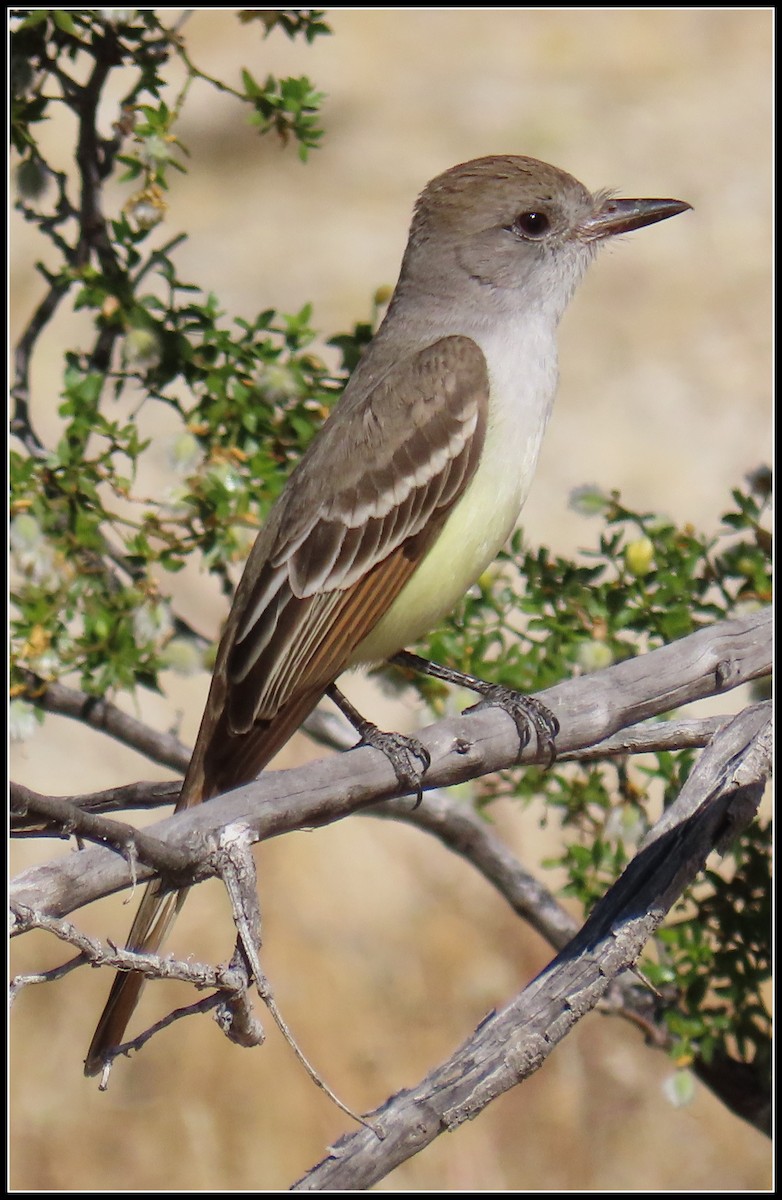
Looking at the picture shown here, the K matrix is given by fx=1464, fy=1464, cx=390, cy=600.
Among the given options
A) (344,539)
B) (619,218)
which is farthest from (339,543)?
(619,218)

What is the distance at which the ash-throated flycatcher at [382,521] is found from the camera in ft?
12.1

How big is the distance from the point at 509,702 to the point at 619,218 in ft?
5.41

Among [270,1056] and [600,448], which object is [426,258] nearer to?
[270,1056]

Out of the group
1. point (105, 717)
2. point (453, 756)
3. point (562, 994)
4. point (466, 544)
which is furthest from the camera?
point (105, 717)

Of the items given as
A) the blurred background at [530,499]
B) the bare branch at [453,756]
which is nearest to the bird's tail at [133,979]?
the bare branch at [453,756]

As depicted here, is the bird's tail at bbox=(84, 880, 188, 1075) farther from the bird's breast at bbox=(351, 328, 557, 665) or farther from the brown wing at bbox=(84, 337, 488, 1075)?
the bird's breast at bbox=(351, 328, 557, 665)

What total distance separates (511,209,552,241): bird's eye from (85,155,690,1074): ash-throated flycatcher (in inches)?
8.5

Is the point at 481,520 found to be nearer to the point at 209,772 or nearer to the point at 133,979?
the point at 209,772

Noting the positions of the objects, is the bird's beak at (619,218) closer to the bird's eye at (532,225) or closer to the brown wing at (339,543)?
the bird's eye at (532,225)

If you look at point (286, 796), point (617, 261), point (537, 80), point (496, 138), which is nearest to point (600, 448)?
point (617, 261)

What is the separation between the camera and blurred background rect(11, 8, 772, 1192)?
6.43m

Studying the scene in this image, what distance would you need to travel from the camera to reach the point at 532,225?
433 cm

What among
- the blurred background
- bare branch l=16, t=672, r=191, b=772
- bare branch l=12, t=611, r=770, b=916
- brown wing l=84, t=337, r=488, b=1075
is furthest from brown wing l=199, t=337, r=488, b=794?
the blurred background

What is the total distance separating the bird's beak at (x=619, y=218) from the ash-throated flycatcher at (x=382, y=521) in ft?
0.99
